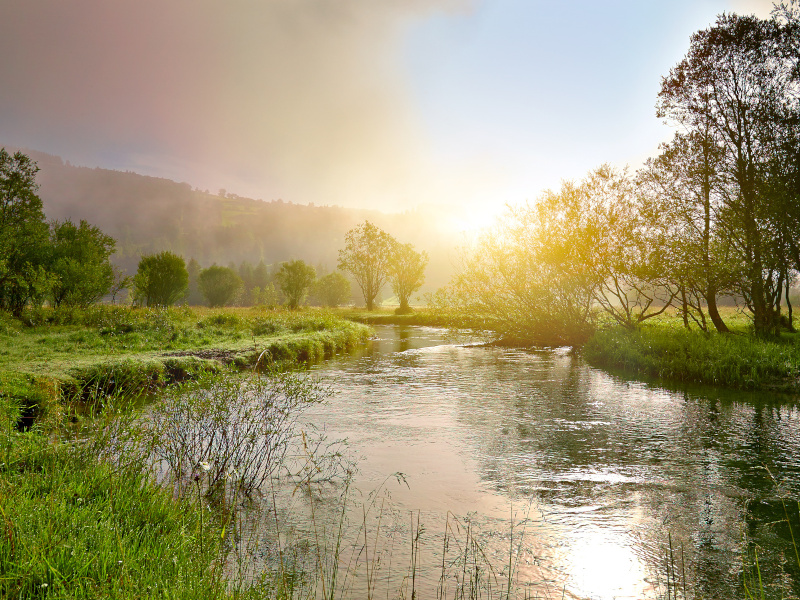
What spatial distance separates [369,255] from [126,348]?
5392 cm

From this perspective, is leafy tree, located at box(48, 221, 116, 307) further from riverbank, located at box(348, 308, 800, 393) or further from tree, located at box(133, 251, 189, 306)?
riverbank, located at box(348, 308, 800, 393)

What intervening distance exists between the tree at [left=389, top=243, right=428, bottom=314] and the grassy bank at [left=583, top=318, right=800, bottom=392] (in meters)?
47.5

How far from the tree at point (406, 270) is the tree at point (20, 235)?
42.5 metres

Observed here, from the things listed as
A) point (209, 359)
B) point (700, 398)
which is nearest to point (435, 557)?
point (700, 398)

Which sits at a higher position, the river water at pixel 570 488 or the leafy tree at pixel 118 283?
the leafy tree at pixel 118 283

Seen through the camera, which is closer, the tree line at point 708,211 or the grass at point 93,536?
the grass at point 93,536

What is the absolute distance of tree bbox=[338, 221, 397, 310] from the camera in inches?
2825

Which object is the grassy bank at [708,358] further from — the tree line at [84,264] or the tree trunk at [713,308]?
the tree line at [84,264]

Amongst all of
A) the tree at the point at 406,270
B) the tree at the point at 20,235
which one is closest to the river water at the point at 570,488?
the tree at the point at 20,235

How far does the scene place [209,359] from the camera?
18.3m

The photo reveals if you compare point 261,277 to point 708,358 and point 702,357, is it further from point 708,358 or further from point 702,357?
point 708,358

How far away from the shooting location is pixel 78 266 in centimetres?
3400

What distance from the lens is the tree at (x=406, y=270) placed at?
231ft

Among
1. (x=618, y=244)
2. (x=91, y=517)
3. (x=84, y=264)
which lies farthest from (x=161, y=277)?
(x=91, y=517)
